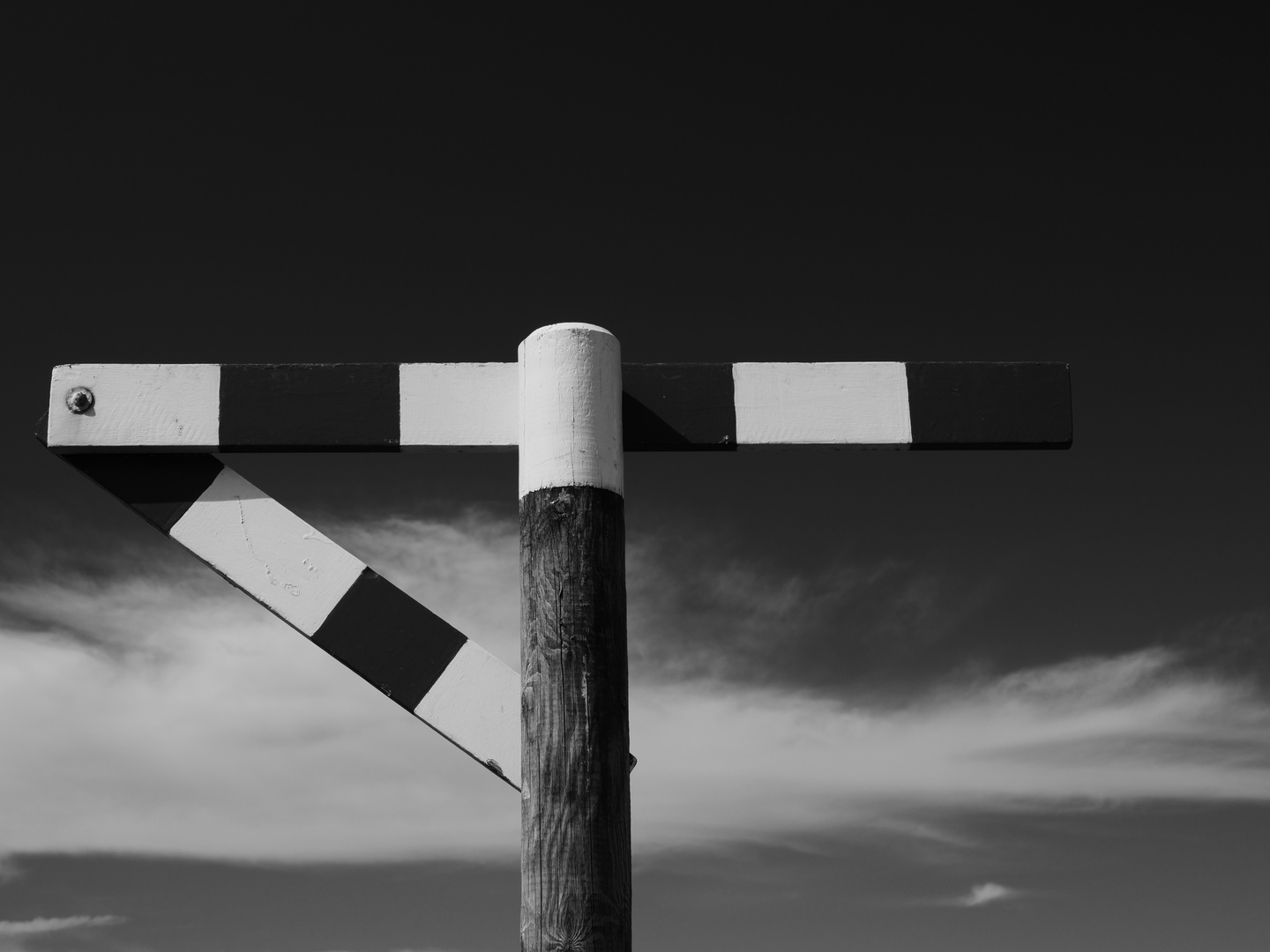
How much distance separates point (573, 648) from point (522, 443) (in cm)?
46

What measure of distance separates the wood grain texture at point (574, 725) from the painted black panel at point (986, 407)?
78 cm

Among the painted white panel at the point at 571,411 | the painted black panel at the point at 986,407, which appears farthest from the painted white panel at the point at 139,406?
the painted black panel at the point at 986,407

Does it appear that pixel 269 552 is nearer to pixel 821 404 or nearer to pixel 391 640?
pixel 391 640

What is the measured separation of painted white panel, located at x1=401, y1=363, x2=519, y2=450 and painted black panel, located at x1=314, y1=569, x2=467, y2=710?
14.2 inches

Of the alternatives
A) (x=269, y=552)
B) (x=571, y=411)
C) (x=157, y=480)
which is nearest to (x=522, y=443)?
(x=571, y=411)

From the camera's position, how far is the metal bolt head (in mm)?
2992

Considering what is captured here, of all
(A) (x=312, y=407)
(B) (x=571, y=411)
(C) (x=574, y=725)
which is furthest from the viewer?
(A) (x=312, y=407)

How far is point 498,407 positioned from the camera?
2883 millimetres

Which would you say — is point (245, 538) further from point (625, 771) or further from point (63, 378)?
point (625, 771)

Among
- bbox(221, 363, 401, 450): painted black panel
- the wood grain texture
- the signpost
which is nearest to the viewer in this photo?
the wood grain texture

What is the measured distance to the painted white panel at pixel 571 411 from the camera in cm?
270

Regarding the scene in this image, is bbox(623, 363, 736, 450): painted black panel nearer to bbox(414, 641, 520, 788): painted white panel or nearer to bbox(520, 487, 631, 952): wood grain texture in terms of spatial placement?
bbox(520, 487, 631, 952): wood grain texture

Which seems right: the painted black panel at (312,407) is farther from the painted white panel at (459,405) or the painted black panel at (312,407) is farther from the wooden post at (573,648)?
the wooden post at (573,648)

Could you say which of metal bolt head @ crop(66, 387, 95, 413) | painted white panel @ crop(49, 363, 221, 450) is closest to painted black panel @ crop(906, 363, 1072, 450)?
painted white panel @ crop(49, 363, 221, 450)
